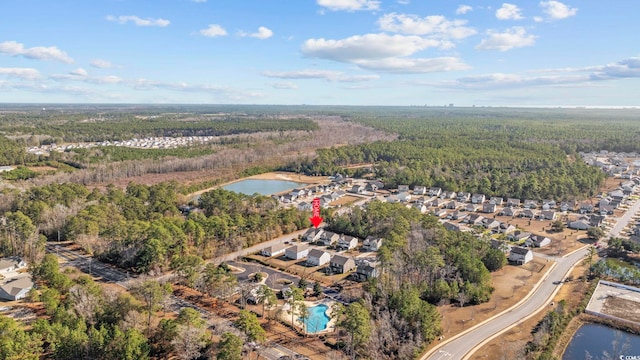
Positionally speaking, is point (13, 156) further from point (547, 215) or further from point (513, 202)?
point (547, 215)

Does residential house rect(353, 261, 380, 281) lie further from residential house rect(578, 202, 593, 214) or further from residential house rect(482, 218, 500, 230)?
residential house rect(578, 202, 593, 214)

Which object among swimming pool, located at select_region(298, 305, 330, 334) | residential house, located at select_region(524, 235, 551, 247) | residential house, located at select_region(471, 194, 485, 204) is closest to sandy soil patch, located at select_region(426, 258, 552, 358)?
residential house, located at select_region(524, 235, 551, 247)

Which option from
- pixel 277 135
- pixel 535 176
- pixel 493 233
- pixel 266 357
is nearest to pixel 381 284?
pixel 266 357

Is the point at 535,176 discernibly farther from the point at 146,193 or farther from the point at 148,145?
the point at 148,145

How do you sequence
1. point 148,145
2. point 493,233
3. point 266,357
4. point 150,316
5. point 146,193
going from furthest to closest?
point 148,145
point 146,193
point 493,233
point 150,316
point 266,357

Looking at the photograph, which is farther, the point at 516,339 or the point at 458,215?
the point at 458,215

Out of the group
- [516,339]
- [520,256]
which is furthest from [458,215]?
[516,339]

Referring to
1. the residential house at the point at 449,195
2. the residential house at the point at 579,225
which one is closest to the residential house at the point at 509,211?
the residential house at the point at 579,225
